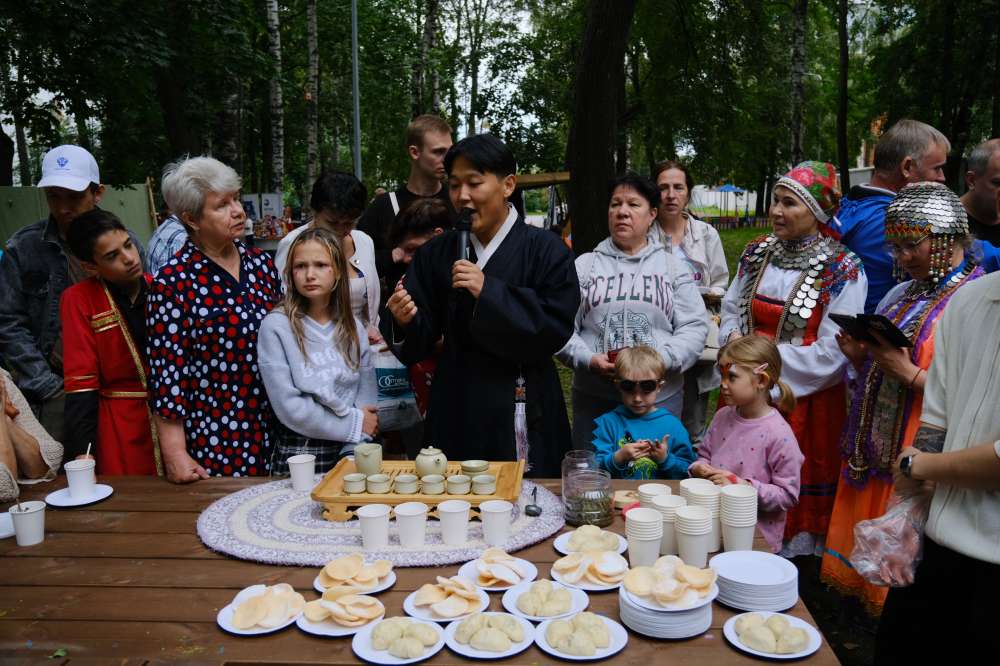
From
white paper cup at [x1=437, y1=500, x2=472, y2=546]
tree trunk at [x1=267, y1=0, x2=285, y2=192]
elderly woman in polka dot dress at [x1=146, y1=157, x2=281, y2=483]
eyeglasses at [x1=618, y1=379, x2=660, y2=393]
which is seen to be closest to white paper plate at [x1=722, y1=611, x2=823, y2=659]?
white paper cup at [x1=437, y1=500, x2=472, y2=546]

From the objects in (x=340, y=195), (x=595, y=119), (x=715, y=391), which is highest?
(x=595, y=119)

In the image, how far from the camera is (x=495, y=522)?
1.89m

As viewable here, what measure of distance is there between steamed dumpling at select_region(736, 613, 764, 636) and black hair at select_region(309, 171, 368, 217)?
2.31m

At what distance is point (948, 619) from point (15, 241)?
3644mm

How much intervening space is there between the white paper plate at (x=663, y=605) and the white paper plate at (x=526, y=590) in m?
0.11

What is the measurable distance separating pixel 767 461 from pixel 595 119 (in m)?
4.58

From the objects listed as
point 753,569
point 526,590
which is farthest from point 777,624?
point 526,590

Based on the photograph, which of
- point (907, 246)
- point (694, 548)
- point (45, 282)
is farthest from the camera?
point (45, 282)

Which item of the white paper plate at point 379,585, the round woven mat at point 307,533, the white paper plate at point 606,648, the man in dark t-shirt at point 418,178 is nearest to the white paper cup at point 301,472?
the round woven mat at point 307,533

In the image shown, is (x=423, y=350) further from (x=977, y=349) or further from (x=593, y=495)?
(x=977, y=349)

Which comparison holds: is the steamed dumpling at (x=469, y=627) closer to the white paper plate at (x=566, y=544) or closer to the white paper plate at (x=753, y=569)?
the white paper plate at (x=566, y=544)

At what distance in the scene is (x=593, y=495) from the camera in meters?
2.04

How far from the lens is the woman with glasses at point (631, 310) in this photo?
3170 millimetres

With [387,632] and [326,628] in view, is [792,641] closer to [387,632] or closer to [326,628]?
[387,632]
